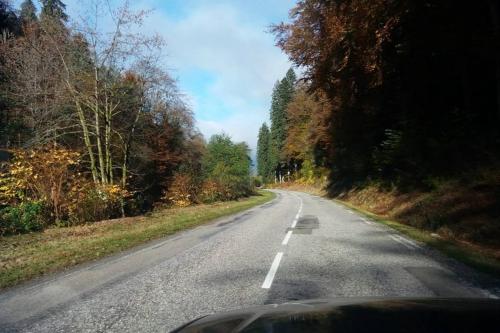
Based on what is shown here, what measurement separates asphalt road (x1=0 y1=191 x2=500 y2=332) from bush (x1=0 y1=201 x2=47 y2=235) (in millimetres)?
6361

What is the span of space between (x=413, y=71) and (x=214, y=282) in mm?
17342

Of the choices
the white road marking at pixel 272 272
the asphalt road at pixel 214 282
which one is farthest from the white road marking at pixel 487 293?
the white road marking at pixel 272 272

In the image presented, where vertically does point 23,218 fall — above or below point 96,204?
below

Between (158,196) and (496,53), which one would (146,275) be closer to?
(496,53)

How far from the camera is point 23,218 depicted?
47.7ft

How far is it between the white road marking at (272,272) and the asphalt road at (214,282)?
2 cm

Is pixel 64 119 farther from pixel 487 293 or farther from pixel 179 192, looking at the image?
pixel 487 293

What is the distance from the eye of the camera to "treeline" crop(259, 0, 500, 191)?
43.5 feet

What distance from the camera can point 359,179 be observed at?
1385 inches

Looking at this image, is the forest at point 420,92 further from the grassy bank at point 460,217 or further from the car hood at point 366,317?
the car hood at point 366,317

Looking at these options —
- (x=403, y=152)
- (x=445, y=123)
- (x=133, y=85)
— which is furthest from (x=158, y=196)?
(x=445, y=123)

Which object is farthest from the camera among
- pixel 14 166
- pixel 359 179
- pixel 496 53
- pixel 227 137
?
pixel 227 137

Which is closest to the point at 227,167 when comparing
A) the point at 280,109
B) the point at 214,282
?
the point at 214,282

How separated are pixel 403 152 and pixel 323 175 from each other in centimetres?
4012
